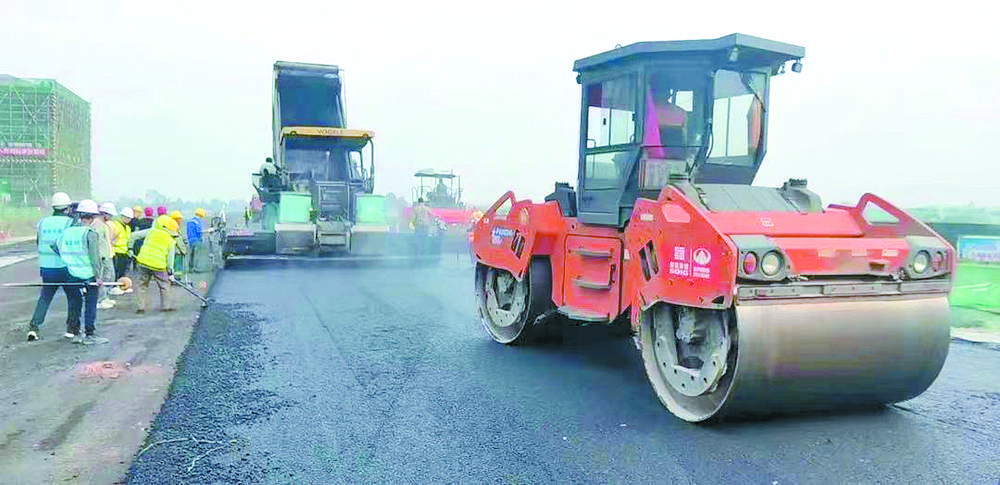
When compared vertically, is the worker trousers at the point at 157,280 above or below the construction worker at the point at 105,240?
below

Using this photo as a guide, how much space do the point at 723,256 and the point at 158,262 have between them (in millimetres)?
6947

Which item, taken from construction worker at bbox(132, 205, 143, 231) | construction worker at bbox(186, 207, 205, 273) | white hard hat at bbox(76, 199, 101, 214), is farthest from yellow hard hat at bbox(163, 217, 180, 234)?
construction worker at bbox(186, 207, 205, 273)

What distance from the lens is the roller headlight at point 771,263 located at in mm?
3904

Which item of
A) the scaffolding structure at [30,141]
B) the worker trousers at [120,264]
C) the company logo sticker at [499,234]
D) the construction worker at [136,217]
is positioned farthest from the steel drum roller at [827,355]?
the scaffolding structure at [30,141]

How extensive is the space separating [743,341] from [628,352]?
2.65 m

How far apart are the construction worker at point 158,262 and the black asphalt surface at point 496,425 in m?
2.09

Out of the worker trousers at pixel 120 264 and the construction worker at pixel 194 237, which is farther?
the construction worker at pixel 194 237

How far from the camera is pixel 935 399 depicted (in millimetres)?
4887

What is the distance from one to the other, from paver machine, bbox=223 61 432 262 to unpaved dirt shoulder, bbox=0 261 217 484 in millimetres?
5660

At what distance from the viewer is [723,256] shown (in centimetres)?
391

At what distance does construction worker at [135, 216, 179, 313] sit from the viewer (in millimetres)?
8555

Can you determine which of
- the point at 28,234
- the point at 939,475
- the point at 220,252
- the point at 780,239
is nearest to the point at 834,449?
the point at 939,475

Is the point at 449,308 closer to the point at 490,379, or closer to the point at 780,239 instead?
the point at 490,379

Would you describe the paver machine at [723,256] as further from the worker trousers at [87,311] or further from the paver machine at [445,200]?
the paver machine at [445,200]
